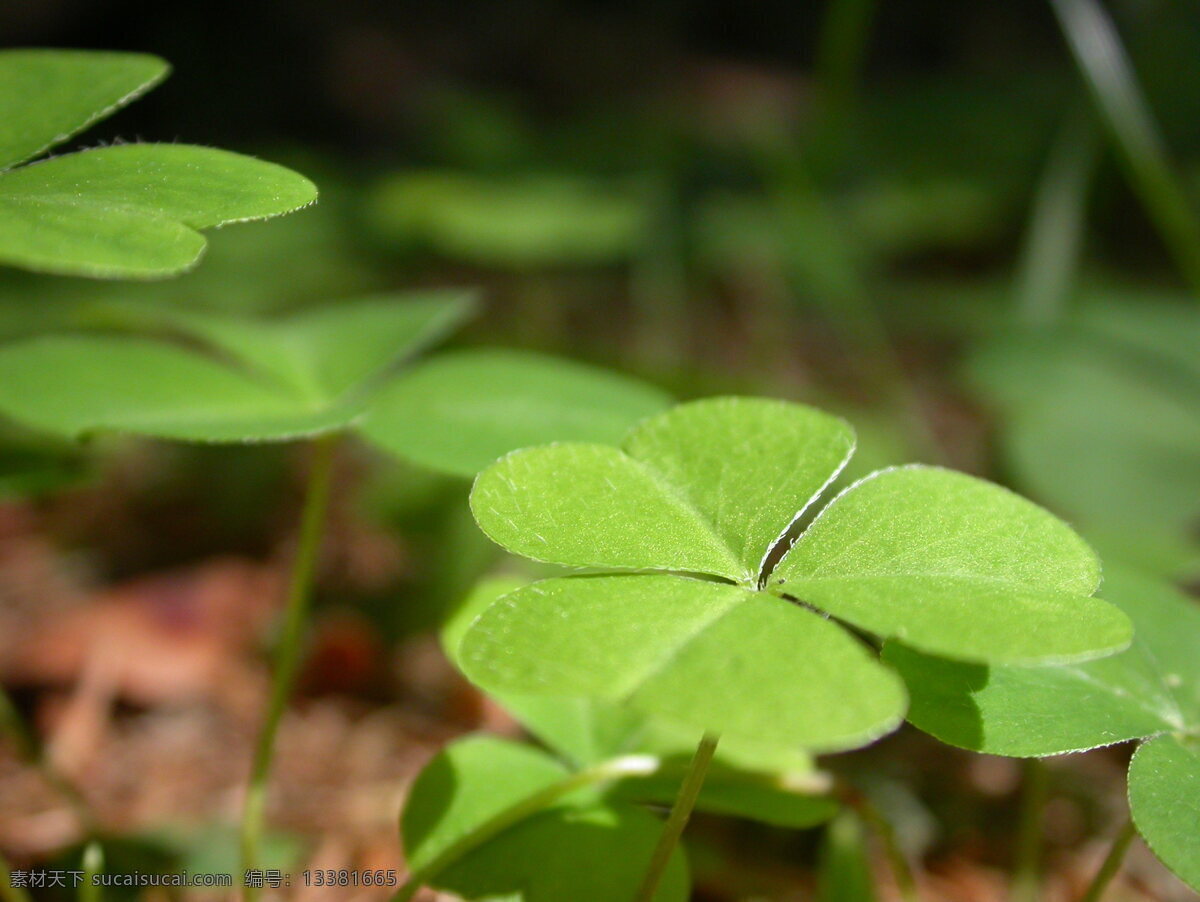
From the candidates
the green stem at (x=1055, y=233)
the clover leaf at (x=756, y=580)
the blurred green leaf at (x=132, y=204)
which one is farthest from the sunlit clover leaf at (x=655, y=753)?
the green stem at (x=1055, y=233)

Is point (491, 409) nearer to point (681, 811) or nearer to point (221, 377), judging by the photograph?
point (221, 377)

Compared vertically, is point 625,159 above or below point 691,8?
below

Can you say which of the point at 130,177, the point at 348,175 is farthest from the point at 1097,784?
the point at 348,175

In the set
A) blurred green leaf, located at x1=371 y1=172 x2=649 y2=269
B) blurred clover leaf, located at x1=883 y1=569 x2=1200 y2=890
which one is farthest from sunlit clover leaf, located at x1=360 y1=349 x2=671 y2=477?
blurred green leaf, located at x1=371 y1=172 x2=649 y2=269

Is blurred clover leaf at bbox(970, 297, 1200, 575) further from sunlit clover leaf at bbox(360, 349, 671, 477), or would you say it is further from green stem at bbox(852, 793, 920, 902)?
sunlit clover leaf at bbox(360, 349, 671, 477)

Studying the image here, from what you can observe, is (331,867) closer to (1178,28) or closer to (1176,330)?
(1176,330)

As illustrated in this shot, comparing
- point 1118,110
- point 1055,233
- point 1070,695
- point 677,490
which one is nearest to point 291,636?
point 677,490
